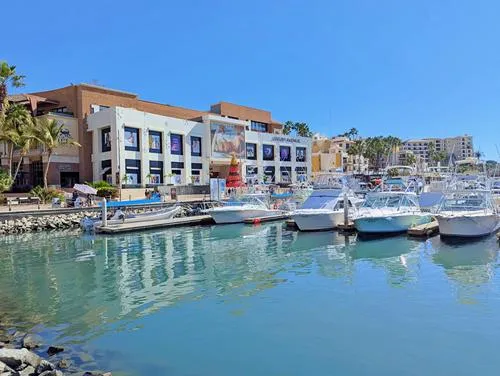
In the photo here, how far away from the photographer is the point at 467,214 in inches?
1069

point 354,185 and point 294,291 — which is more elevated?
point 354,185

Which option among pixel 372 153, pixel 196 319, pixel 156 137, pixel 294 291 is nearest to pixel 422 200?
pixel 294 291

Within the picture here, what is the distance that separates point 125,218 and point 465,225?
2699cm

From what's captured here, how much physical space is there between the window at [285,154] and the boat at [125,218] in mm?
47779

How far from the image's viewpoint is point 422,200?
39.6 meters

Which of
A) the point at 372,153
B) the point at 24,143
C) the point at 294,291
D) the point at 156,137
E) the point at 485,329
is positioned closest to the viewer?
the point at 485,329

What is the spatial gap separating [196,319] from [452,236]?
19.6 meters

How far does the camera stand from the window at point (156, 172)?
63.8 meters

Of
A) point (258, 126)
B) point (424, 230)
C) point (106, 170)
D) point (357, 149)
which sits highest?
point (258, 126)

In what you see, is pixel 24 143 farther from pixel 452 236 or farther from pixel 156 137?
pixel 452 236

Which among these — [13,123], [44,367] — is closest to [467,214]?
A: [44,367]

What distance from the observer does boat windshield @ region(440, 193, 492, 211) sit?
28500 mm

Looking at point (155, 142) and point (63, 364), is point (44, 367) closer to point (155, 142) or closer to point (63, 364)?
point (63, 364)

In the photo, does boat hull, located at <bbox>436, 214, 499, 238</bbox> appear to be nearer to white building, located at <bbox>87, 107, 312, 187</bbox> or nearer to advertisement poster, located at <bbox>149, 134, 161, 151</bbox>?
white building, located at <bbox>87, 107, 312, 187</bbox>
